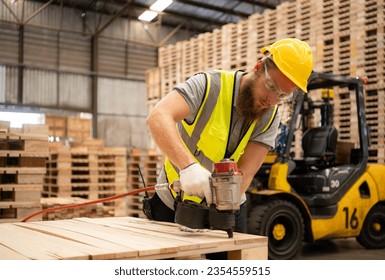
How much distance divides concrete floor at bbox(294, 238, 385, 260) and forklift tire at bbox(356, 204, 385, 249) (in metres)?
0.10

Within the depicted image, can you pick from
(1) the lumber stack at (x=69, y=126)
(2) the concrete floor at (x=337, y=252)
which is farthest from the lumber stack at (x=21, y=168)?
(1) the lumber stack at (x=69, y=126)

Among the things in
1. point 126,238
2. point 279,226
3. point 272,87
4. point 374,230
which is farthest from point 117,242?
point 374,230

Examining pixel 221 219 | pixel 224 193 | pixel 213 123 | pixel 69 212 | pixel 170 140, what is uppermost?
pixel 213 123

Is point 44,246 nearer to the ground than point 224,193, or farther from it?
nearer to the ground

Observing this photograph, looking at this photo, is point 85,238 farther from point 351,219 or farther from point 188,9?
point 188,9

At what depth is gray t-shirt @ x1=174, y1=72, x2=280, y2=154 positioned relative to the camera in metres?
2.39

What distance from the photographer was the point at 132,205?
9.72 metres

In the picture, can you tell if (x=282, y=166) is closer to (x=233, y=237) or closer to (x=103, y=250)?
(x=233, y=237)

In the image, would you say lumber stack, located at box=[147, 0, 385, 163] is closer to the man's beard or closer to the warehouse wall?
the man's beard

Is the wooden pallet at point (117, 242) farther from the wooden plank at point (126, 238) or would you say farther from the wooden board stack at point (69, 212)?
the wooden board stack at point (69, 212)

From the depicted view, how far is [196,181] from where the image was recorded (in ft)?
6.84

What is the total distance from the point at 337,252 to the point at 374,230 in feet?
2.17

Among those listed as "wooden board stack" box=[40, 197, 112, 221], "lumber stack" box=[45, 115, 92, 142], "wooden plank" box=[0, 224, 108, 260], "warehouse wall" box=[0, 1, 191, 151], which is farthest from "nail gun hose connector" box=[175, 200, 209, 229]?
"warehouse wall" box=[0, 1, 191, 151]

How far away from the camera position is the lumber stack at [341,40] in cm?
641
